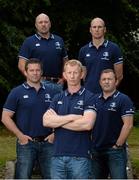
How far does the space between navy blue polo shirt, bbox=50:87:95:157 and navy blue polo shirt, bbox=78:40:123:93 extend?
1741 millimetres

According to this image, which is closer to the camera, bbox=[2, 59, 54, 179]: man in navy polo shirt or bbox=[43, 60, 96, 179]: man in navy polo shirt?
bbox=[43, 60, 96, 179]: man in navy polo shirt

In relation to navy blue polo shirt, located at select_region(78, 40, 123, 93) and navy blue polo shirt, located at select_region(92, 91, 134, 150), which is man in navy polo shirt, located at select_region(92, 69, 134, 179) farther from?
navy blue polo shirt, located at select_region(78, 40, 123, 93)

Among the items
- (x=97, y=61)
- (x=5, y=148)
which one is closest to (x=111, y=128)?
(x=97, y=61)

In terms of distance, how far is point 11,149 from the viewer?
39.8 feet

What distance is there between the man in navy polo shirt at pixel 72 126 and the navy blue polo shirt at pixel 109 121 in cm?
64

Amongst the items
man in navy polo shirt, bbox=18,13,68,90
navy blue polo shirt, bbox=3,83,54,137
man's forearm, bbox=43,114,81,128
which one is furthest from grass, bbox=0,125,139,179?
man's forearm, bbox=43,114,81,128

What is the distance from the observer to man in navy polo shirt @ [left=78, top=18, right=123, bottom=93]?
9.25m

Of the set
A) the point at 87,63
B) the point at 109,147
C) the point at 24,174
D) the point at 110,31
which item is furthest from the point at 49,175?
the point at 110,31

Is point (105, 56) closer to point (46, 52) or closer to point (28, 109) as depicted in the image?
point (46, 52)

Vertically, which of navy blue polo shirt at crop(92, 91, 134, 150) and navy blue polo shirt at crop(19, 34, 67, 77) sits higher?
navy blue polo shirt at crop(19, 34, 67, 77)

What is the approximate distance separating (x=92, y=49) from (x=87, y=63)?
247 mm

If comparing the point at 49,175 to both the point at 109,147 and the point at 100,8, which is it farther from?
the point at 100,8

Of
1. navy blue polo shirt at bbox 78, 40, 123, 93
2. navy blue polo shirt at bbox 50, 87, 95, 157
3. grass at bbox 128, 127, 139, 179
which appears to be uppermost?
navy blue polo shirt at bbox 78, 40, 123, 93

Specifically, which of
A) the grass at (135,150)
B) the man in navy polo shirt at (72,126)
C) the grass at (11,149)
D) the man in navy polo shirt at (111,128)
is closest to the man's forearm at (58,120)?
the man in navy polo shirt at (72,126)
